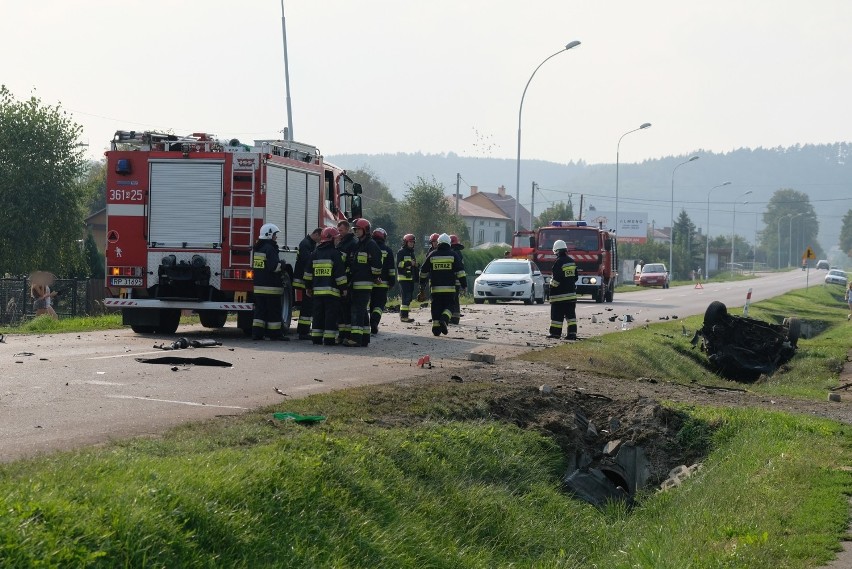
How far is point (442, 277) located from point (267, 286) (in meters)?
3.70

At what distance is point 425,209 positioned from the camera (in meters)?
72.8

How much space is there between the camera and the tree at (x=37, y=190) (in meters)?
46.4

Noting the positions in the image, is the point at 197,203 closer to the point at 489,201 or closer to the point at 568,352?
the point at 568,352

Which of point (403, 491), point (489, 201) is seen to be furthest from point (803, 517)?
point (489, 201)

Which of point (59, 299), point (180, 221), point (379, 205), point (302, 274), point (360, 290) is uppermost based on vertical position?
point (379, 205)

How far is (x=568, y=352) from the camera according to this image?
18.5 metres

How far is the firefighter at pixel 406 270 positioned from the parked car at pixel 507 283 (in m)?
11.3

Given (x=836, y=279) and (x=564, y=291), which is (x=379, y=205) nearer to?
(x=836, y=279)

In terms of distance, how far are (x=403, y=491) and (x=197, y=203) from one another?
11365mm

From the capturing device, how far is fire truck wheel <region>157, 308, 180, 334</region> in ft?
61.5

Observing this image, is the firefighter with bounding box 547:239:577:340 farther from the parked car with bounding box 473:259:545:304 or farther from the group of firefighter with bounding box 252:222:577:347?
the parked car with bounding box 473:259:545:304

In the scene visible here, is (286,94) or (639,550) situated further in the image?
(286,94)

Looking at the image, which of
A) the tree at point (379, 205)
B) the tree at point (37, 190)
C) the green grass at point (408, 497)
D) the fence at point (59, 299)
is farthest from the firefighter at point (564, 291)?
the tree at point (379, 205)

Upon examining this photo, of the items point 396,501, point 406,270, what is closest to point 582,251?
point 406,270
